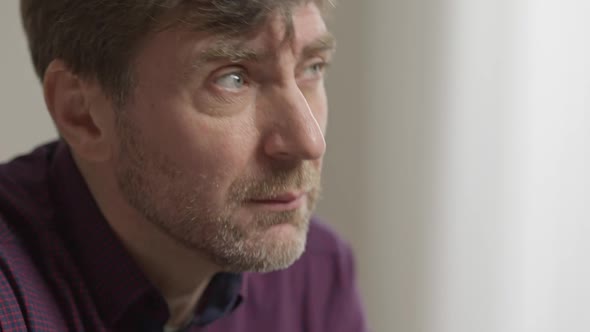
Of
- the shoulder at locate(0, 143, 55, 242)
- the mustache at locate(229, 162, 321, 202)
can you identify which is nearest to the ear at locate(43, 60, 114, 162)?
the shoulder at locate(0, 143, 55, 242)

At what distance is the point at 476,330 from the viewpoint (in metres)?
1.83

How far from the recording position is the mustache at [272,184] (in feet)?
3.77

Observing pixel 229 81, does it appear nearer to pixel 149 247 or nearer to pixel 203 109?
pixel 203 109

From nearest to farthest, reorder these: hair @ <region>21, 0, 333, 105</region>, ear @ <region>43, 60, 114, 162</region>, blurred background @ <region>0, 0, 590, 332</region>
A: hair @ <region>21, 0, 333, 105</region> < ear @ <region>43, 60, 114, 162</region> < blurred background @ <region>0, 0, 590, 332</region>

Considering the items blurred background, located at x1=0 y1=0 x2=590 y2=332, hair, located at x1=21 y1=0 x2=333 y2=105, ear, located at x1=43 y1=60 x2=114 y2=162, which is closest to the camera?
hair, located at x1=21 y1=0 x2=333 y2=105

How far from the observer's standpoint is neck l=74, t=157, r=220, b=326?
1.26 m

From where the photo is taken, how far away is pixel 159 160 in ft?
3.81

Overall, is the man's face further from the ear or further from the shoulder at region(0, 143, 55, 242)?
the shoulder at region(0, 143, 55, 242)


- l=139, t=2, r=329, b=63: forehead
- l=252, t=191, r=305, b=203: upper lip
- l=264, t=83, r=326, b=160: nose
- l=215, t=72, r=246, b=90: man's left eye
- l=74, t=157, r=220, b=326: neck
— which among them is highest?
l=139, t=2, r=329, b=63: forehead

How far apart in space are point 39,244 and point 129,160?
0.62 ft

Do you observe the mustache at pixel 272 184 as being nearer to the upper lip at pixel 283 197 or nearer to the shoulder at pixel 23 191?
the upper lip at pixel 283 197

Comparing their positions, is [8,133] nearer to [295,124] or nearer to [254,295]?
[254,295]

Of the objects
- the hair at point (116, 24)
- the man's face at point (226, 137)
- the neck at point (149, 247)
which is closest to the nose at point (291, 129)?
the man's face at point (226, 137)

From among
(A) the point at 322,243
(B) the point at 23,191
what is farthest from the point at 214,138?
(A) the point at 322,243
